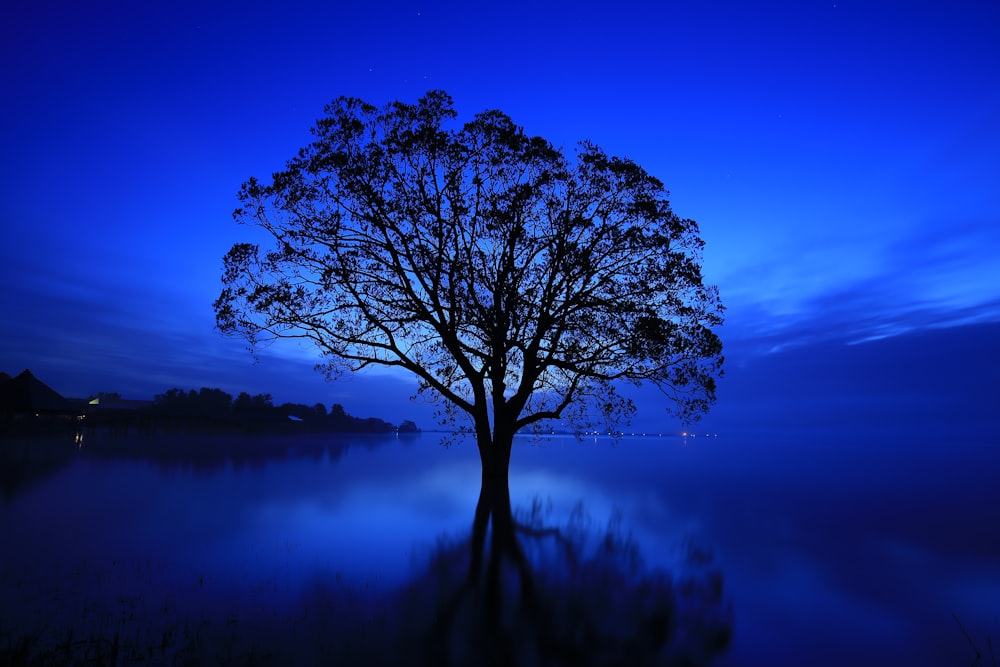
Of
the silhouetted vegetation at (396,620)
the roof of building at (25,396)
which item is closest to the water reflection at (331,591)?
A: the silhouetted vegetation at (396,620)

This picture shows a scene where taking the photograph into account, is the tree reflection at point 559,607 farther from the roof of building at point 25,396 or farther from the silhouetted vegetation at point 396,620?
the roof of building at point 25,396

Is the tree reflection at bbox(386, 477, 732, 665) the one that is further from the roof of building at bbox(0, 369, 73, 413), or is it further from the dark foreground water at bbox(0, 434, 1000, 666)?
the roof of building at bbox(0, 369, 73, 413)

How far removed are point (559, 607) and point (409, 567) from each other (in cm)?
435

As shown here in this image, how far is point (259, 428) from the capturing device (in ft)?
445

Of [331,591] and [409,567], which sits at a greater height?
[331,591]

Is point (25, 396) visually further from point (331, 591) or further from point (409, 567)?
point (331, 591)

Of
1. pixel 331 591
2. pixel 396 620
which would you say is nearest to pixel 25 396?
pixel 331 591

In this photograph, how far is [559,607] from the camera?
374 inches

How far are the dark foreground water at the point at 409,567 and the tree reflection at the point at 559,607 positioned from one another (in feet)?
0.37

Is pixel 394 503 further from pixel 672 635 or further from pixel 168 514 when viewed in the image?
pixel 672 635

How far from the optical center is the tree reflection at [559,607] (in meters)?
7.35

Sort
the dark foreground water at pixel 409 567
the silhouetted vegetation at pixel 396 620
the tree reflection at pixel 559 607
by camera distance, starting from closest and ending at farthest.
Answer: the silhouetted vegetation at pixel 396 620
the tree reflection at pixel 559 607
the dark foreground water at pixel 409 567

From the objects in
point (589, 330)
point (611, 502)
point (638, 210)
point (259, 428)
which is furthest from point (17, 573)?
point (259, 428)

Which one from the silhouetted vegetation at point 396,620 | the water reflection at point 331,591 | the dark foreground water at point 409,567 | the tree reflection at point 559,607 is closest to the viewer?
the silhouetted vegetation at point 396,620
